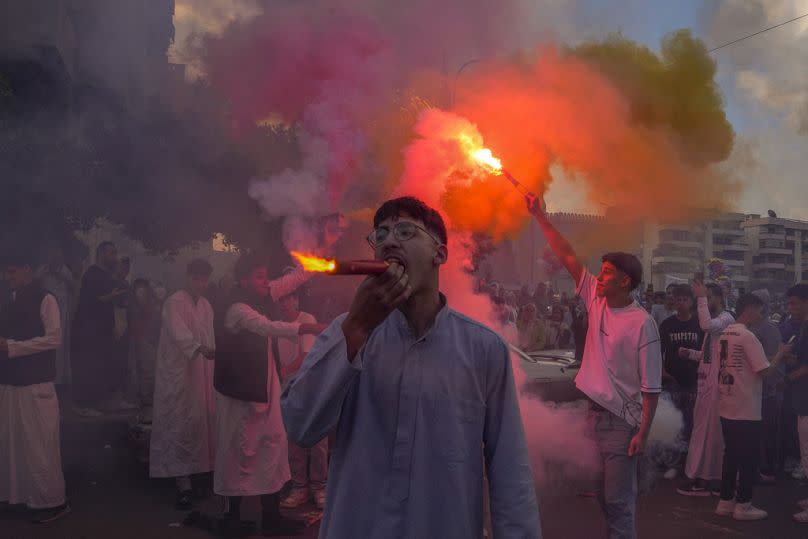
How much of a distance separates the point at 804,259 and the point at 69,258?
76.2m

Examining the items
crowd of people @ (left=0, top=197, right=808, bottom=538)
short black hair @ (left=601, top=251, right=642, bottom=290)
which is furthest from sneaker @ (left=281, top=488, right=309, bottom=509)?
short black hair @ (left=601, top=251, right=642, bottom=290)

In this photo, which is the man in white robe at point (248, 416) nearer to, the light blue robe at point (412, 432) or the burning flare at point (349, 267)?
the light blue robe at point (412, 432)

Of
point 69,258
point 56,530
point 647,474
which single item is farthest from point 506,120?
point 69,258

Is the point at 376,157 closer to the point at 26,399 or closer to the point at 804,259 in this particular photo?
the point at 26,399

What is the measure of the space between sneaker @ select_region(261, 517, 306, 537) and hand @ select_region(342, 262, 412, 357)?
3829 millimetres

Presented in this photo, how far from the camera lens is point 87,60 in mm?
7719

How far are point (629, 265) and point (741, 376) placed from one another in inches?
96.1

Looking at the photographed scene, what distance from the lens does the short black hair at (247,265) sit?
544 cm

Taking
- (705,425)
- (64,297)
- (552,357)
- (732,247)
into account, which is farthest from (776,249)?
(64,297)

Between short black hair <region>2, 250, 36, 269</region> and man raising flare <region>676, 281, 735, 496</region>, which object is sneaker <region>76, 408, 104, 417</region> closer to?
short black hair <region>2, 250, 36, 269</region>

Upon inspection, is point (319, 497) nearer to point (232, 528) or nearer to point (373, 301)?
point (232, 528)

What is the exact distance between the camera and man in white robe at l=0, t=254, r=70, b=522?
5.38 meters

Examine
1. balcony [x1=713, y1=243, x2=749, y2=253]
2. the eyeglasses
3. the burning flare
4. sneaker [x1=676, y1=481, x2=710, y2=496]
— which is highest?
balcony [x1=713, y1=243, x2=749, y2=253]

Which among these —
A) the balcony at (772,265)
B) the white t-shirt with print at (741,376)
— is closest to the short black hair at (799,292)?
the white t-shirt with print at (741,376)
